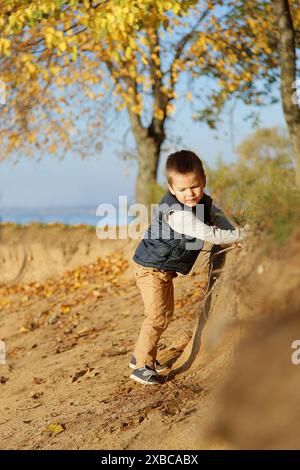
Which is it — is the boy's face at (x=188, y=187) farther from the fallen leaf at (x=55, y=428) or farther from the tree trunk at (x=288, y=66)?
the tree trunk at (x=288, y=66)

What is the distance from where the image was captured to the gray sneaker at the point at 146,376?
208 inches

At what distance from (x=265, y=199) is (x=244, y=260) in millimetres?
414

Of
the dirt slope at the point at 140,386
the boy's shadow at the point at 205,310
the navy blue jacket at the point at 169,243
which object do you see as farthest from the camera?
the boy's shadow at the point at 205,310

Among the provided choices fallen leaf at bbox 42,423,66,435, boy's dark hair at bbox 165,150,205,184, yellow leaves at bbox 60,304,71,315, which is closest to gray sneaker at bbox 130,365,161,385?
fallen leaf at bbox 42,423,66,435

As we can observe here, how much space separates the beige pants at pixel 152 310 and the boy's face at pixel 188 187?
0.67 meters

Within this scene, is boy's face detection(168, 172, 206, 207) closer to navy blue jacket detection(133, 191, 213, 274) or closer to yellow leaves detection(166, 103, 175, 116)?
navy blue jacket detection(133, 191, 213, 274)

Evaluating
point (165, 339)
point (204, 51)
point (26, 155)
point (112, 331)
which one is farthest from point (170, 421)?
point (26, 155)

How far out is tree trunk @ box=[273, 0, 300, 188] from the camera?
10055mm

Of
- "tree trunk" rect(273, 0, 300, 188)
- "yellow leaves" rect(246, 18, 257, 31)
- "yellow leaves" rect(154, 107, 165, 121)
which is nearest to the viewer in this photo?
"tree trunk" rect(273, 0, 300, 188)

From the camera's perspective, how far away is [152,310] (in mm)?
5410

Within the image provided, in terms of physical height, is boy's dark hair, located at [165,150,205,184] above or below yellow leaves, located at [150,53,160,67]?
below

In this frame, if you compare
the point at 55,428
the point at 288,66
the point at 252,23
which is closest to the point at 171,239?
the point at 55,428

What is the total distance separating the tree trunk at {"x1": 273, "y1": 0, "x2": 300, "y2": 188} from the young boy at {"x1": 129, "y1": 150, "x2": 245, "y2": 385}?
204 inches

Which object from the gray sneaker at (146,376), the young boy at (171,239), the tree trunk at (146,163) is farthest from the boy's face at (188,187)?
the tree trunk at (146,163)
